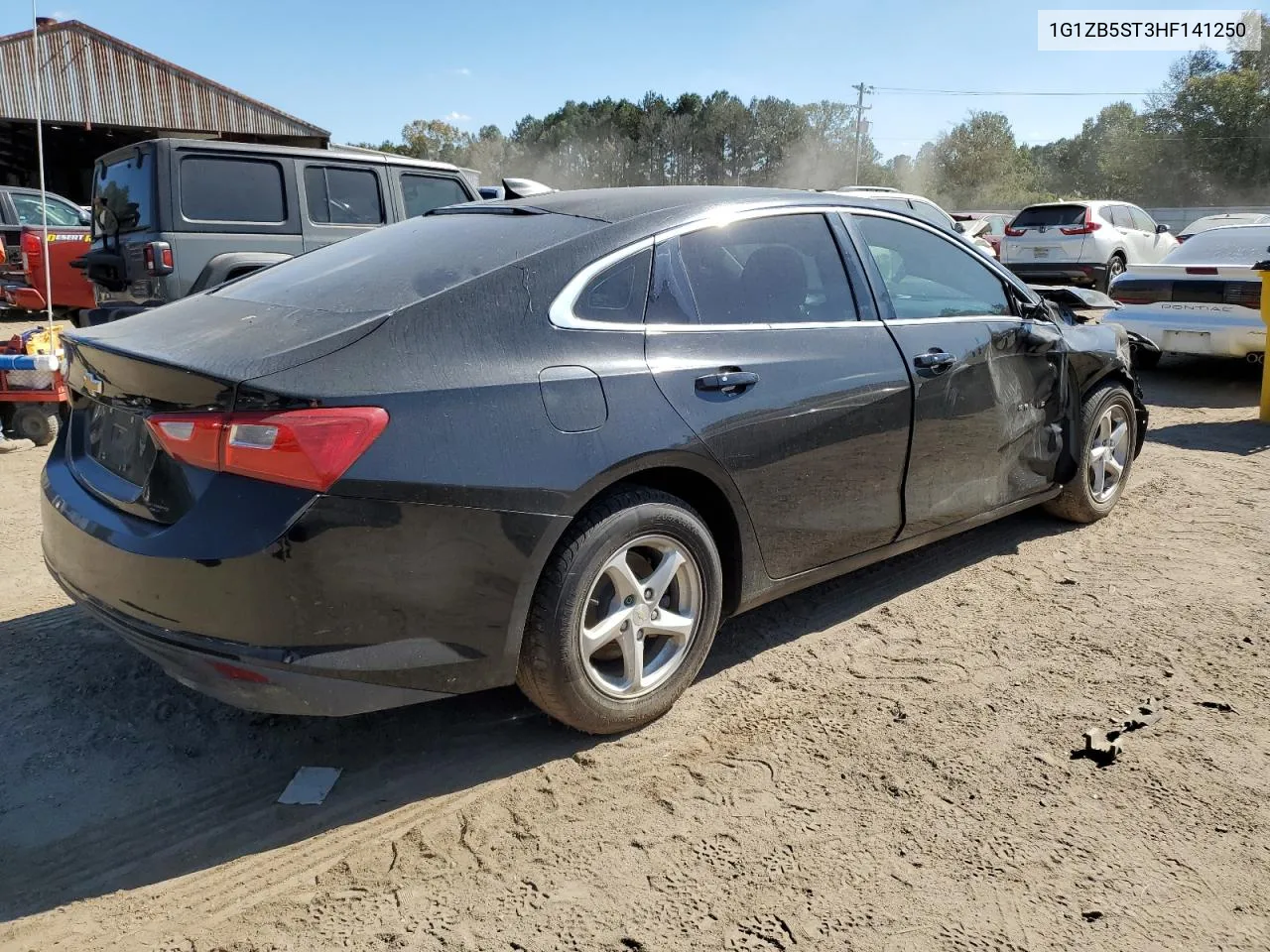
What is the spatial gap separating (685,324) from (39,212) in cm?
1389

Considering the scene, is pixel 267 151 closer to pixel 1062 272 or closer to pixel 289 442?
pixel 289 442

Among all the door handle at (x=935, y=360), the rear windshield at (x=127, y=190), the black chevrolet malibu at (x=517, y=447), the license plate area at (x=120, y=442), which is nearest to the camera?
the black chevrolet malibu at (x=517, y=447)

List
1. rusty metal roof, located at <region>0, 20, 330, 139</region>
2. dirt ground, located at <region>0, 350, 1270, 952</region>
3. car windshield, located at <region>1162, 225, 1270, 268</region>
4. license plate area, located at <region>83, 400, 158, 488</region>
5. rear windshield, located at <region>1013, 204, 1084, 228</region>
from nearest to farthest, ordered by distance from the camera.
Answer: dirt ground, located at <region>0, 350, 1270, 952</region>, license plate area, located at <region>83, 400, 158, 488</region>, car windshield, located at <region>1162, 225, 1270, 268</region>, rear windshield, located at <region>1013, 204, 1084, 228</region>, rusty metal roof, located at <region>0, 20, 330, 139</region>

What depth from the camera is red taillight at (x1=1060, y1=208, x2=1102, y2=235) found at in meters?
16.2

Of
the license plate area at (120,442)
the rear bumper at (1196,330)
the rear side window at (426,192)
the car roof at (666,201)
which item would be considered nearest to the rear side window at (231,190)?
the rear side window at (426,192)

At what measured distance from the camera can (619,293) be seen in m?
3.00

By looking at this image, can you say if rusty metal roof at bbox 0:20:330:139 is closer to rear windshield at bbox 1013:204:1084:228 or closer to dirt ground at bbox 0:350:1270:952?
rear windshield at bbox 1013:204:1084:228

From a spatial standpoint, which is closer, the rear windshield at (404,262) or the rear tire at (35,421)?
the rear windshield at (404,262)

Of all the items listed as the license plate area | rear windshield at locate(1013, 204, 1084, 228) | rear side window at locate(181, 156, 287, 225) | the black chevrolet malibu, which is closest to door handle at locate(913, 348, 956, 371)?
the black chevrolet malibu

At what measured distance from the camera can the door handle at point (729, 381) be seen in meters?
3.05

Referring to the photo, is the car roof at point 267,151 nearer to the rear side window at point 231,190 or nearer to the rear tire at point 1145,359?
the rear side window at point 231,190

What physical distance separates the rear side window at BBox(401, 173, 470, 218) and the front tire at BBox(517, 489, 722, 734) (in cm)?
623

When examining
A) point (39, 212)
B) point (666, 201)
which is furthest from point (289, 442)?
point (39, 212)

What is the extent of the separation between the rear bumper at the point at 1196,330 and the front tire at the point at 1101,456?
12.8 ft
